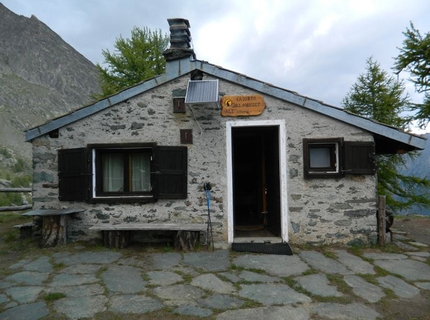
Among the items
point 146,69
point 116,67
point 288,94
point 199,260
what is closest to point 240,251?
point 199,260

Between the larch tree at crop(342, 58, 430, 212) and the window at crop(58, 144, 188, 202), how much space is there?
337 inches

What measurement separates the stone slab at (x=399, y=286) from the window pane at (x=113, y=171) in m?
5.41

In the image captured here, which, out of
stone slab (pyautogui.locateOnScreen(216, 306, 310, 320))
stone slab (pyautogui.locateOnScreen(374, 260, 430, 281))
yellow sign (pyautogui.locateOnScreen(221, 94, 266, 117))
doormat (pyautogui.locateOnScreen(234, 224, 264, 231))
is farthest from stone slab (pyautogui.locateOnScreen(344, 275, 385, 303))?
yellow sign (pyautogui.locateOnScreen(221, 94, 266, 117))

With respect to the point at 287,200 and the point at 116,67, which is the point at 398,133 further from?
the point at 116,67

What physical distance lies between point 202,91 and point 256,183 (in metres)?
3.93

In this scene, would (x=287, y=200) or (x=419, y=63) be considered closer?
(x=287, y=200)

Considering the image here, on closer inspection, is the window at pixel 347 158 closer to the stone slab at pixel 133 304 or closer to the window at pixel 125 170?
the window at pixel 125 170

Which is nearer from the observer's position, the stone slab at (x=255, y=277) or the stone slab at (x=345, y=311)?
the stone slab at (x=345, y=311)

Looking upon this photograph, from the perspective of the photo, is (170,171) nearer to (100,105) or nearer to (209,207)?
(209,207)

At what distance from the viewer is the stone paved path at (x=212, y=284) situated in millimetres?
3551

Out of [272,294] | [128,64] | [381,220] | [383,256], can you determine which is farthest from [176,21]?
[128,64]

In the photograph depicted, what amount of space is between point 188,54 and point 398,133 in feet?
15.4

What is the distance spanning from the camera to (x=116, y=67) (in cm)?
2195

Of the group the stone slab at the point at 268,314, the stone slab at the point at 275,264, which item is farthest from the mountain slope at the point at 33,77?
the stone slab at the point at 268,314
